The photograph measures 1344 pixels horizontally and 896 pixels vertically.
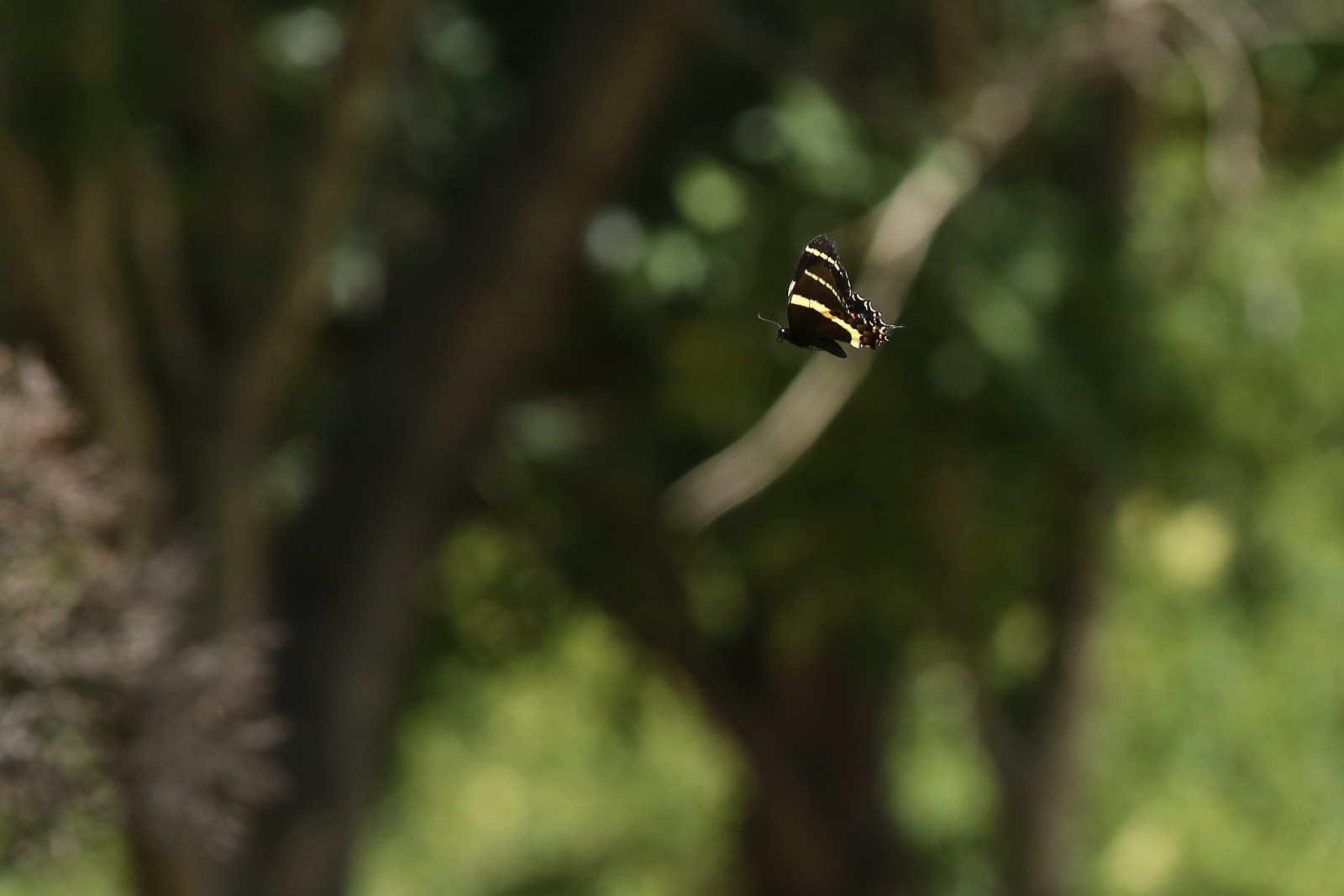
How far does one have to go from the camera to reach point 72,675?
3.34 metres

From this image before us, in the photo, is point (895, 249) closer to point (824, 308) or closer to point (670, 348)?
point (670, 348)

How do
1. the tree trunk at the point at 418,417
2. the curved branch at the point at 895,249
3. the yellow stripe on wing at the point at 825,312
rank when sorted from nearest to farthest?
the yellow stripe on wing at the point at 825,312
the curved branch at the point at 895,249
the tree trunk at the point at 418,417

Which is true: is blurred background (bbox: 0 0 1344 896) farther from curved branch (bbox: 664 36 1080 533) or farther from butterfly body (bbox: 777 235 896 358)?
butterfly body (bbox: 777 235 896 358)

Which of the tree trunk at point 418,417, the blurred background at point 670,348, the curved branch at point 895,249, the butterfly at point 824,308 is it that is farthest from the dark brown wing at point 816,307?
→ the tree trunk at point 418,417

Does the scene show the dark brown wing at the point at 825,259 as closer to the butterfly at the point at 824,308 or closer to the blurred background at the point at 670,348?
the butterfly at the point at 824,308

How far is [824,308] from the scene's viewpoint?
165 centimetres

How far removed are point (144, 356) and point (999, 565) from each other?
299 cm

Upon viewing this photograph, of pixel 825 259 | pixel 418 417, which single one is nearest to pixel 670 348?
pixel 418 417

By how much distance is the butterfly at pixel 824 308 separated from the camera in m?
1.62

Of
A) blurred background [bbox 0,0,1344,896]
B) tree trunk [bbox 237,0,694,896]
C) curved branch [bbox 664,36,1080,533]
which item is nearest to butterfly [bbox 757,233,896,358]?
blurred background [bbox 0,0,1344,896]

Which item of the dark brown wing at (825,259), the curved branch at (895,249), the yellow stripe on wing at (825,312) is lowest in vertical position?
the yellow stripe on wing at (825,312)

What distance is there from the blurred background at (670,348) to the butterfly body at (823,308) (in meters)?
2.15

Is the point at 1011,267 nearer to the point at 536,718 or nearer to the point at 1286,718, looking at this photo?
the point at 1286,718

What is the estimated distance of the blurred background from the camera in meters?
5.85
